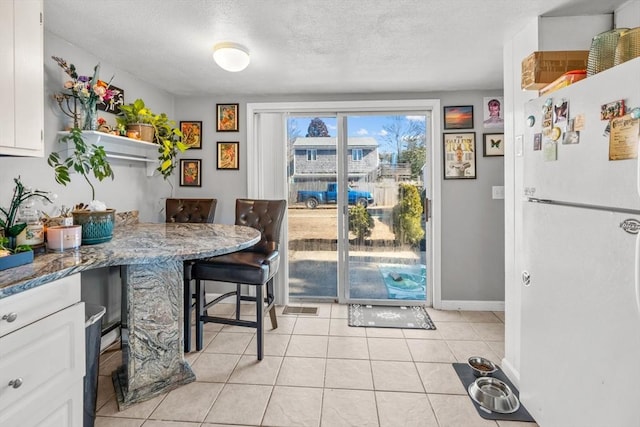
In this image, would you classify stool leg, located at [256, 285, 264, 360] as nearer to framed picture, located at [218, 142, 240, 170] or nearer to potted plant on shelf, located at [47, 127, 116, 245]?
potted plant on shelf, located at [47, 127, 116, 245]

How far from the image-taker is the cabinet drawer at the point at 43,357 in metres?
1.11

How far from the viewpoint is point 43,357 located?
1.22m

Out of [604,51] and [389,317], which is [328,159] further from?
[604,51]

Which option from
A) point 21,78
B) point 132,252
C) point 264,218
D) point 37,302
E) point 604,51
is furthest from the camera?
point 264,218

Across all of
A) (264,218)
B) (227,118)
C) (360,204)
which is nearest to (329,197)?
(360,204)

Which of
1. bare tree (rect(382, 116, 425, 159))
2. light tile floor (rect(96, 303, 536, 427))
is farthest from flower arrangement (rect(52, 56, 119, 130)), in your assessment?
bare tree (rect(382, 116, 425, 159))

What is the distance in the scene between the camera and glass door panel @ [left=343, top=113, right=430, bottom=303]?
3432 millimetres

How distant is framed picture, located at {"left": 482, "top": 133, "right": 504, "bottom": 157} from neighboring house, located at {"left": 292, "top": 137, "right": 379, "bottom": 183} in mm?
1041

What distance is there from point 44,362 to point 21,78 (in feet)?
4.03

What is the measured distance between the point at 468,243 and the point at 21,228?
3.36 m

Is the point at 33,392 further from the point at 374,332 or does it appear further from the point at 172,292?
the point at 374,332

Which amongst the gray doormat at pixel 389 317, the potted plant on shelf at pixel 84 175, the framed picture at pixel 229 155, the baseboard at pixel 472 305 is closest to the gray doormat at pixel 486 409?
the gray doormat at pixel 389 317

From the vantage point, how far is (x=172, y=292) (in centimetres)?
191

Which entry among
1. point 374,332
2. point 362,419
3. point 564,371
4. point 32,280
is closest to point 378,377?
point 362,419
